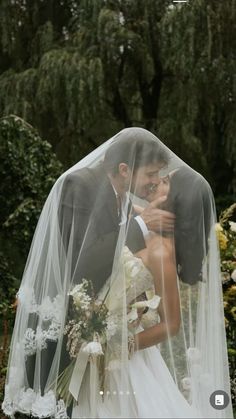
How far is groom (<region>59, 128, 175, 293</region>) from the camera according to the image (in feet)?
7.59

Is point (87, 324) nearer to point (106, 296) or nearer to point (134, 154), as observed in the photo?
point (106, 296)

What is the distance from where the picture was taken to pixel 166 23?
7.21m

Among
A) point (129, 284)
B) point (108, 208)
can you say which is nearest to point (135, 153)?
point (108, 208)

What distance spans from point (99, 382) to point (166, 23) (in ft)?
18.0

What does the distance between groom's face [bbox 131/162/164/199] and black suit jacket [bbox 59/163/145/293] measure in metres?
0.06

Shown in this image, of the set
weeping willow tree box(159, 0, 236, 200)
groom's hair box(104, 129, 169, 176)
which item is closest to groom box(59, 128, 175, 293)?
groom's hair box(104, 129, 169, 176)

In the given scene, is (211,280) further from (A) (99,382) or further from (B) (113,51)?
(B) (113,51)

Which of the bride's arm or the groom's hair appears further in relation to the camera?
the groom's hair

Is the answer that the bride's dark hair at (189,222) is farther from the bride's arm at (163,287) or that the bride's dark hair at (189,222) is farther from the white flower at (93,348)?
the white flower at (93,348)

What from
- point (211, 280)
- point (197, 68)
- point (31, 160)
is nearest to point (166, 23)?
point (197, 68)

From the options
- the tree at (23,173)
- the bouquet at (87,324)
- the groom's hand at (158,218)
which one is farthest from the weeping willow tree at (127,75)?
the bouquet at (87,324)

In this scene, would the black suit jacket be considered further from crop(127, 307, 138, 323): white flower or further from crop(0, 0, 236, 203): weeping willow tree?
crop(0, 0, 236, 203): weeping willow tree

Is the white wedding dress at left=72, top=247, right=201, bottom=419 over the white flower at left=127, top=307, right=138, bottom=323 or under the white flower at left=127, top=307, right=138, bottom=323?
under

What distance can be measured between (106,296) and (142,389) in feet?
1.01
